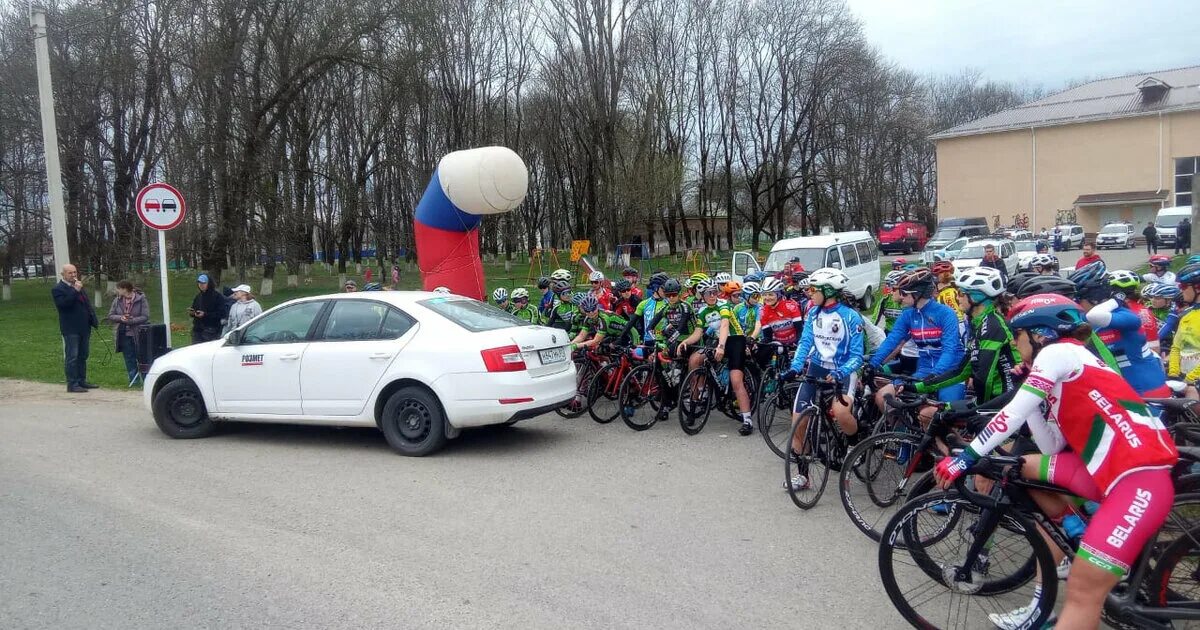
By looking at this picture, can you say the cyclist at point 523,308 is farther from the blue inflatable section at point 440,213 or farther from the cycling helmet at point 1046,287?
the cycling helmet at point 1046,287

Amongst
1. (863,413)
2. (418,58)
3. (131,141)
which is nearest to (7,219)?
(131,141)

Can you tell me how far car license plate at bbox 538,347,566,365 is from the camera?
818 centimetres

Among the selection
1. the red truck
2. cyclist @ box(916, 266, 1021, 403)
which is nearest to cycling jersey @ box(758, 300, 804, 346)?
cyclist @ box(916, 266, 1021, 403)

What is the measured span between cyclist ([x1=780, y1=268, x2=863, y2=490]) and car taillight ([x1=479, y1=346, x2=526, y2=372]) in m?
2.43

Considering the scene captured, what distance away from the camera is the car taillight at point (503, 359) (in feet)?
25.1

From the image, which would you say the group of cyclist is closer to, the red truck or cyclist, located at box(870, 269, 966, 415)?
cyclist, located at box(870, 269, 966, 415)

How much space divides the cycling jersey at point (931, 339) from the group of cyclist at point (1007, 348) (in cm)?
1

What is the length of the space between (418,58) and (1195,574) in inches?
1086

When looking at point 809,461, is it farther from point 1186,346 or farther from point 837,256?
point 837,256

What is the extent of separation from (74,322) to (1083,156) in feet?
175

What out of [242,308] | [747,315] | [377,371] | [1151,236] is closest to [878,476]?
[747,315]

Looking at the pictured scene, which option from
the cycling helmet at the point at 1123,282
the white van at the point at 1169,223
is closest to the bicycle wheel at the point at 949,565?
the cycling helmet at the point at 1123,282

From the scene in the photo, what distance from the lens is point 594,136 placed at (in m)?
40.9

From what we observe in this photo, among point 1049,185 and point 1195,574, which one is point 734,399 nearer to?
point 1195,574
